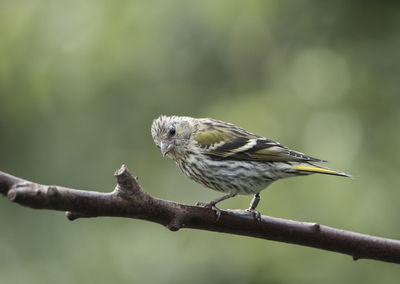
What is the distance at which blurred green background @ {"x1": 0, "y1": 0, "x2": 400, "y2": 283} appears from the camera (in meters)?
5.21

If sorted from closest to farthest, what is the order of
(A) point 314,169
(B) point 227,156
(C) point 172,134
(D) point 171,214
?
1. (D) point 171,214
2. (A) point 314,169
3. (B) point 227,156
4. (C) point 172,134

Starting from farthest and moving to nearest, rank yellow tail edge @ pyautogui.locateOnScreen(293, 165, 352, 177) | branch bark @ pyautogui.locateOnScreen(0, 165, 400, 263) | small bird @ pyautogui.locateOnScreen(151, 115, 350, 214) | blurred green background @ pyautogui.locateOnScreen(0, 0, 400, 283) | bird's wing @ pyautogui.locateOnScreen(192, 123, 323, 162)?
blurred green background @ pyautogui.locateOnScreen(0, 0, 400, 283), bird's wing @ pyautogui.locateOnScreen(192, 123, 323, 162), small bird @ pyautogui.locateOnScreen(151, 115, 350, 214), yellow tail edge @ pyautogui.locateOnScreen(293, 165, 352, 177), branch bark @ pyautogui.locateOnScreen(0, 165, 400, 263)

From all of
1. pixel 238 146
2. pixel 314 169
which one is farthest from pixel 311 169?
pixel 238 146

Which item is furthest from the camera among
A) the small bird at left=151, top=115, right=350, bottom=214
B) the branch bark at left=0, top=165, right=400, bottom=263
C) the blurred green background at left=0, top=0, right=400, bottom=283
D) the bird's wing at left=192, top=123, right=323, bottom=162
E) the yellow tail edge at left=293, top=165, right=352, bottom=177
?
the blurred green background at left=0, top=0, right=400, bottom=283

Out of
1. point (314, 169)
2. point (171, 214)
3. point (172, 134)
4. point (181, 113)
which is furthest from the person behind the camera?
point (181, 113)

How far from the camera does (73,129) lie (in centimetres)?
611

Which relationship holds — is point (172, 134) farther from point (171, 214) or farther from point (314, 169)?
point (171, 214)

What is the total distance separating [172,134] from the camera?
17.8 feet

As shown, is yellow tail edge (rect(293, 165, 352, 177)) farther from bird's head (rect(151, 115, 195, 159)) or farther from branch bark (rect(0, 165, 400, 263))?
bird's head (rect(151, 115, 195, 159))

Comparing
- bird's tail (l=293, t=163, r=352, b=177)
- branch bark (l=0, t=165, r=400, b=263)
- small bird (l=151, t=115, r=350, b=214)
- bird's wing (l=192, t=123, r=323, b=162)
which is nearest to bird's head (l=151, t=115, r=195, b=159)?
small bird (l=151, t=115, r=350, b=214)

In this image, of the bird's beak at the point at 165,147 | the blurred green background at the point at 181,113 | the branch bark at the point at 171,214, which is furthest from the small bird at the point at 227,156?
the branch bark at the point at 171,214

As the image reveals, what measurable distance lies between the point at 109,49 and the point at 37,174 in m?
1.57

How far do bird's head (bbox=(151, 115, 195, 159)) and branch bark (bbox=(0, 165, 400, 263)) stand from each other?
1.55m

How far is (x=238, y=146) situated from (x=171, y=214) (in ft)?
6.84
